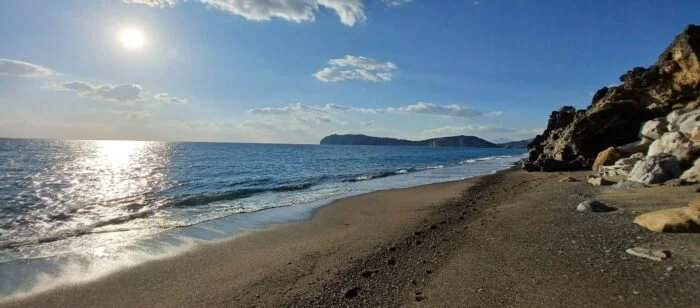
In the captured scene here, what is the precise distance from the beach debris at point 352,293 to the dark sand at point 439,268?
39 mm

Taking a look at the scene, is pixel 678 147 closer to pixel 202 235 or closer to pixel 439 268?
pixel 439 268

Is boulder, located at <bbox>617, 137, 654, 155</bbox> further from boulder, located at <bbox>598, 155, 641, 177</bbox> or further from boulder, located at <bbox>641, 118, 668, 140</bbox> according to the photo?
boulder, located at <bbox>598, 155, 641, 177</bbox>

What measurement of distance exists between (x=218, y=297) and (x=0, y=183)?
28.8 meters

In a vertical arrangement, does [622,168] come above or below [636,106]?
below

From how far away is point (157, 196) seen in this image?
876 inches

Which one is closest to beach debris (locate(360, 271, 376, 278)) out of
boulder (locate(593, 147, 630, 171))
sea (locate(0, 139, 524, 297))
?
sea (locate(0, 139, 524, 297))

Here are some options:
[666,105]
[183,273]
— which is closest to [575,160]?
[666,105]

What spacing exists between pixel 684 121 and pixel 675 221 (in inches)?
796

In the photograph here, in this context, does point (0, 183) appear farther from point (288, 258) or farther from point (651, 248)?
point (651, 248)

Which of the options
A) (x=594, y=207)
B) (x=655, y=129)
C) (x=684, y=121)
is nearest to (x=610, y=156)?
(x=655, y=129)

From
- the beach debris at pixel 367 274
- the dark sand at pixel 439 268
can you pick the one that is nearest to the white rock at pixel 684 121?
the dark sand at pixel 439 268

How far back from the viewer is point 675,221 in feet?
25.3

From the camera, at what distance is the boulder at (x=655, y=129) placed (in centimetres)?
2525

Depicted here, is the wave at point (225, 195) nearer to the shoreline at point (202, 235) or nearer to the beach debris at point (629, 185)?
the shoreline at point (202, 235)
